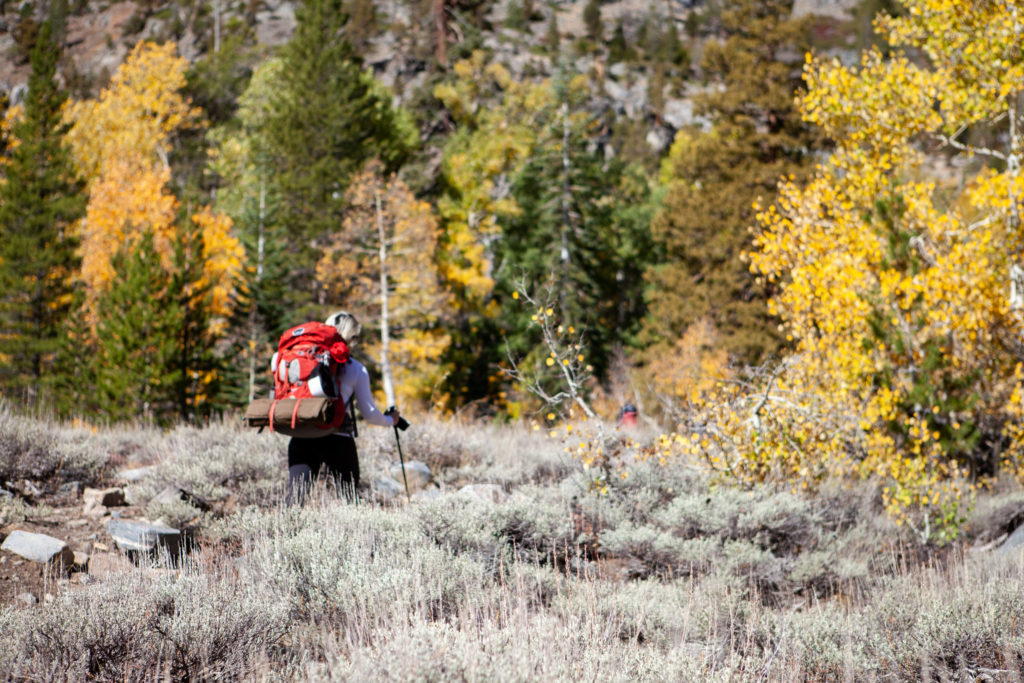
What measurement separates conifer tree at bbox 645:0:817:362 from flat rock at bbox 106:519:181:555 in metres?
21.9

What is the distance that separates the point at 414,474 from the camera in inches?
254

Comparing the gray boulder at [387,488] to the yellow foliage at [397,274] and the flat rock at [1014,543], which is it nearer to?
the flat rock at [1014,543]

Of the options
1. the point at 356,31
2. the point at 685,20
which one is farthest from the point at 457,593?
the point at 685,20

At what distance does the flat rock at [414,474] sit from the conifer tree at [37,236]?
17392mm

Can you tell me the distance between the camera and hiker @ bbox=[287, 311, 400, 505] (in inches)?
181

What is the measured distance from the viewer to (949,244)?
753 cm

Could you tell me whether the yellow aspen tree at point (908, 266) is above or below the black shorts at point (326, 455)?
above

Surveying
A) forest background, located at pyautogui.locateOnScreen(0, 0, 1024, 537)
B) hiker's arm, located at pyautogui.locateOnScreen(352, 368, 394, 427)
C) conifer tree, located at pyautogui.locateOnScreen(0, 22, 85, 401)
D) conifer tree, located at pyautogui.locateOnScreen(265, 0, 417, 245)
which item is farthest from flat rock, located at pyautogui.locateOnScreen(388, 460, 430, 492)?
conifer tree, located at pyautogui.locateOnScreen(265, 0, 417, 245)

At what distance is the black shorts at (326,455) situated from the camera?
4.66 meters

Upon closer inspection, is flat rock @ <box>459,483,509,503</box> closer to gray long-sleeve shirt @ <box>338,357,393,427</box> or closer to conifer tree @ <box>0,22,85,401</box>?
gray long-sleeve shirt @ <box>338,357,393,427</box>

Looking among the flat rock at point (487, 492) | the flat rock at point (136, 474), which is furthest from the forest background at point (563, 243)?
the flat rock at point (136, 474)

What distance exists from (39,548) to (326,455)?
1.69 meters

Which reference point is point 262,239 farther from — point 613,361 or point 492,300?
point 613,361

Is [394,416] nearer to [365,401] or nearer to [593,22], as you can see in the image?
[365,401]
